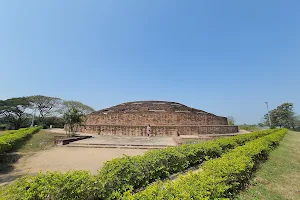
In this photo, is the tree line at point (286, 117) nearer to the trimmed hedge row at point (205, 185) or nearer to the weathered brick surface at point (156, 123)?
the weathered brick surface at point (156, 123)

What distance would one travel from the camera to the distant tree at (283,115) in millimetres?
33688

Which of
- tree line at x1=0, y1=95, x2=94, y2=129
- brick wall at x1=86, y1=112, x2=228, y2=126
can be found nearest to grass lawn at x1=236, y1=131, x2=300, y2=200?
brick wall at x1=86, y1=112, x2=228, y2=126

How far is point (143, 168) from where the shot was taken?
3.54m

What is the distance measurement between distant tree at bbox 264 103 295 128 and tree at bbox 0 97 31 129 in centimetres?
5499

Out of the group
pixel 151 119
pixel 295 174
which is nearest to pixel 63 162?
pixel 295 174

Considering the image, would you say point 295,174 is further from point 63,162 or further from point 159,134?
point 159,134

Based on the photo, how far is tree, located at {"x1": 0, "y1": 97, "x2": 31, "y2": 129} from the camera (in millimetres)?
29625

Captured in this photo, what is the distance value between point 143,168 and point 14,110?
127 feet

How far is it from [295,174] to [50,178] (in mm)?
6355

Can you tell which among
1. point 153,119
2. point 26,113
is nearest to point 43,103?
point 26,113

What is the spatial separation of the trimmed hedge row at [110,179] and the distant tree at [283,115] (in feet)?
129

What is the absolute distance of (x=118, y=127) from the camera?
14.7m

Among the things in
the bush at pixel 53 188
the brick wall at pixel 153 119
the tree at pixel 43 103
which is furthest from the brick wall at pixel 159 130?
the tree at pixel 43 103

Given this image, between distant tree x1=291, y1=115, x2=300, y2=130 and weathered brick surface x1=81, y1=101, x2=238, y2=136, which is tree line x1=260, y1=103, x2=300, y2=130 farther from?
weathered brick surface x1=81, y1=101, x2=238, y2=136
